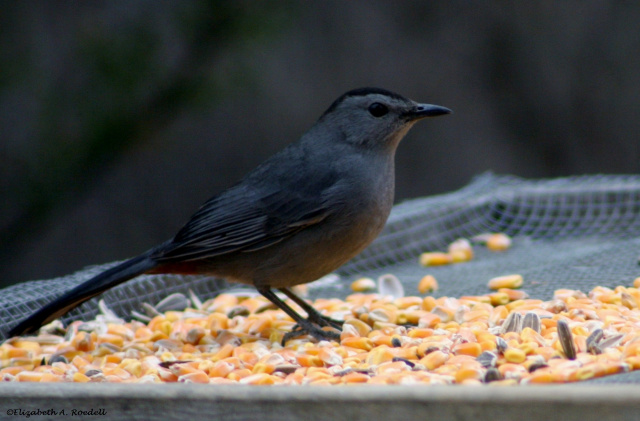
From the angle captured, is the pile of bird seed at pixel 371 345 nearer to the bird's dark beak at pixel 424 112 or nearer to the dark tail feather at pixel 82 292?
the dark tail feather at pixel 82 292

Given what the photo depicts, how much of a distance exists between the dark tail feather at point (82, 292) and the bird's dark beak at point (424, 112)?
1.42m

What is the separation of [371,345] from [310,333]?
41 centimetres

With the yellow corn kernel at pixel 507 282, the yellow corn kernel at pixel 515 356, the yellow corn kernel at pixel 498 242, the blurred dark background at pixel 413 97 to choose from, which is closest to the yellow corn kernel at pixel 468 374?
the yellow corn kernel at pixel 515 356

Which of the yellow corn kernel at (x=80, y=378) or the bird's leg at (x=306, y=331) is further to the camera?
the bird's leg at (x=306, y=331)

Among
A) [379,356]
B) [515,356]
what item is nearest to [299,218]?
[379,356]

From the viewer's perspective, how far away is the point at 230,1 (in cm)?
521

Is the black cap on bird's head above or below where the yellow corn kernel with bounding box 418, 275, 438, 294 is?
above

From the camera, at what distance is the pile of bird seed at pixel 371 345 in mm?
2479

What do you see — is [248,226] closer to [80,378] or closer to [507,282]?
→ [80,378]

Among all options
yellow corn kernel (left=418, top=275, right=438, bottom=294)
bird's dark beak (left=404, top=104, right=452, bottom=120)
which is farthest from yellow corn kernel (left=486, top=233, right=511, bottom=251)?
bird's dark beak (left=404, top=104, right=452, bottom=120)

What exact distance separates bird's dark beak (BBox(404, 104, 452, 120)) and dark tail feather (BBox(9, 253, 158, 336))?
142 centimetres

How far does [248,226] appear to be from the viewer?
3602 mm

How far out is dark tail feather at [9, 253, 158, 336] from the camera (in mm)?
3402

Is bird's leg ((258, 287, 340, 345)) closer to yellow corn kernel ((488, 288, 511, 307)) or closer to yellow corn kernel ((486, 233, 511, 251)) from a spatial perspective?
yellow corn kernel ((488, 288, 511, 307))
